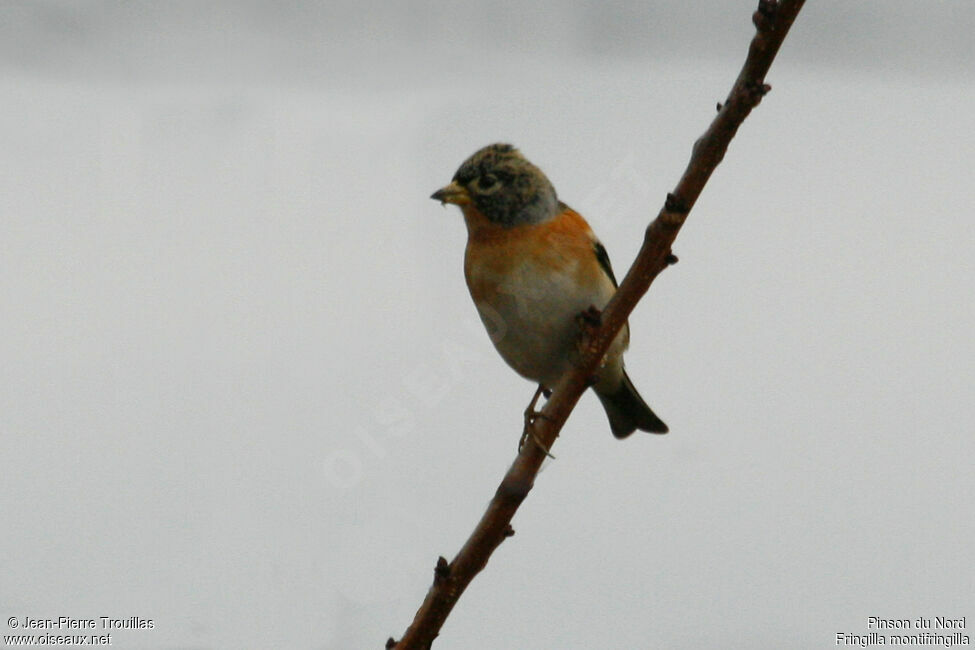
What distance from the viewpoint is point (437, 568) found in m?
2.96

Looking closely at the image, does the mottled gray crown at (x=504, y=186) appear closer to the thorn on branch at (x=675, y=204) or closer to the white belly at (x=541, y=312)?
the white belly at (x=541, y=312)

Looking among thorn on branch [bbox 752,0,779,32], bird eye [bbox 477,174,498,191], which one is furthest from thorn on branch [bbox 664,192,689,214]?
bird eye [bbox 477,174,498,191]

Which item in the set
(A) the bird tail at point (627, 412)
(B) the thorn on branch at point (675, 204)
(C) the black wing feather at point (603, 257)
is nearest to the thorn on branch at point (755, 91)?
(B) the thorn on branch at point (675, 204)

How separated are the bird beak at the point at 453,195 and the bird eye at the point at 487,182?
0.23ft

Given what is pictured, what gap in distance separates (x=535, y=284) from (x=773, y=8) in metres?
2.10

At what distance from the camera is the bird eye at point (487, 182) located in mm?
4422

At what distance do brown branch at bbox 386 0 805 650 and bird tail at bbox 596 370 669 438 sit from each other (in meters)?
1.98

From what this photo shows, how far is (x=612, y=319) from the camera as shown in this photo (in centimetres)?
290

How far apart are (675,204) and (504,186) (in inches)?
72.4

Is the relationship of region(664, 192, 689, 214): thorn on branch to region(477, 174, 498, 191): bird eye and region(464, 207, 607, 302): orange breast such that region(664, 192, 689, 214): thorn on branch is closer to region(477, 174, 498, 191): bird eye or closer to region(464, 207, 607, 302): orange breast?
region(464, 207, 607, 302): orange breast

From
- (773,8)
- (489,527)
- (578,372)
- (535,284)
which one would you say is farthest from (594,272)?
(773,8)

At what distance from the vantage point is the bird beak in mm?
4242

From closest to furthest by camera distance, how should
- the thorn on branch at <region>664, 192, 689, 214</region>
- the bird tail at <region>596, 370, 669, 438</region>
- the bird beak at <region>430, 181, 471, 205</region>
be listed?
the thorn on branch at <region>664, 192, 689, 214</region> → the bird beak at <region>430, 181, 471, 205</region> → the bird tail at <region>596, 370, 669, 438</region>

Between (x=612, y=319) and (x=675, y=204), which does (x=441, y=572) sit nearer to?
(x=612, y=319)
